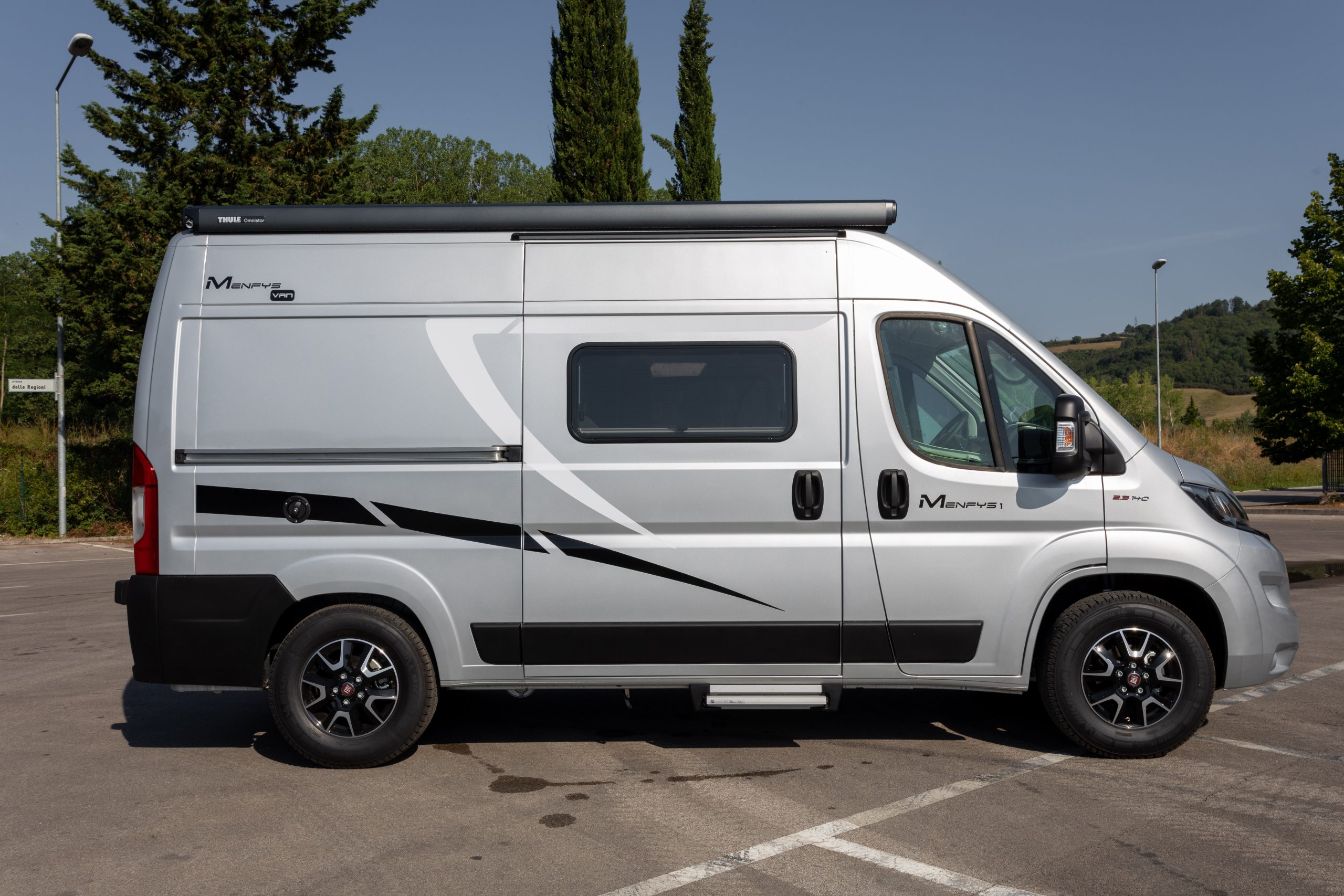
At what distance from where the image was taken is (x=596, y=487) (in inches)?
193

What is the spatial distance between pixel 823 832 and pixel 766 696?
0.88m

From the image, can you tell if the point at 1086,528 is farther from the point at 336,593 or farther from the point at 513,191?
the point at 513,191

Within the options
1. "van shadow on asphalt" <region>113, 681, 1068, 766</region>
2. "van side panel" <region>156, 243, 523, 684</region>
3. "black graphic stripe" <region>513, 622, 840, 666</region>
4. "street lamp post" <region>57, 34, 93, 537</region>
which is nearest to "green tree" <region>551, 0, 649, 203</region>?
"street lamp post" <region>57, 34, 93, 537</region>

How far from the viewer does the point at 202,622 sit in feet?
16.3

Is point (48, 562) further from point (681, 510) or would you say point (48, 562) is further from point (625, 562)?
point (681, 510)

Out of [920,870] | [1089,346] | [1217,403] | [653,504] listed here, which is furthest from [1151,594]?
[1089,346]

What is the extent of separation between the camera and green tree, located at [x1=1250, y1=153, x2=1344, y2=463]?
971 inches

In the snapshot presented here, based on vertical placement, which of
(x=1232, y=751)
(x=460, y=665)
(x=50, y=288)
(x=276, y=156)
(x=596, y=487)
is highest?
(x=276, y=156)

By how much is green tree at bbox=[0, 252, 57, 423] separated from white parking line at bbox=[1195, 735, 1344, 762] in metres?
44.3

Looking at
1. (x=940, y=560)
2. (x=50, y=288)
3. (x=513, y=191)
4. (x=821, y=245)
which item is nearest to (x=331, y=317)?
(x=821, y=245)

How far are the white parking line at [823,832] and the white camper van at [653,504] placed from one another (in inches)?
14.4

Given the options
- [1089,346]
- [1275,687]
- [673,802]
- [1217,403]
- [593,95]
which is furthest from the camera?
[1089,346]

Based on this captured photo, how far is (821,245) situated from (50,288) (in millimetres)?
19224

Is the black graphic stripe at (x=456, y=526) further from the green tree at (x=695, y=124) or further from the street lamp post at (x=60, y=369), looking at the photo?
the green tree at (x=695, y=124)
